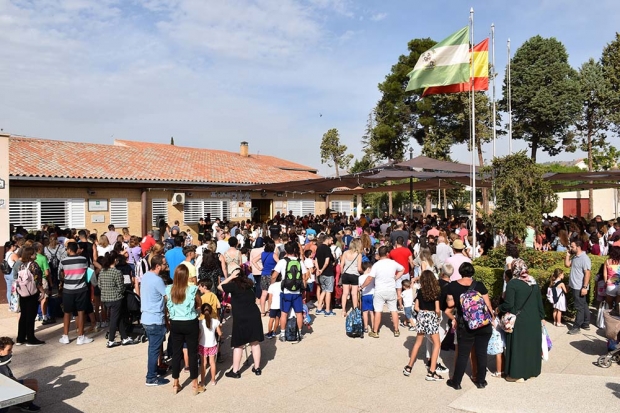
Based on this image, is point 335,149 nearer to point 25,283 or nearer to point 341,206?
point 341,206

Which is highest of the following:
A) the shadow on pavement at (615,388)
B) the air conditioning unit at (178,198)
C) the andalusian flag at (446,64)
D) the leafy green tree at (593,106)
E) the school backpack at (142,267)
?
the leafy green tree at (593,106)

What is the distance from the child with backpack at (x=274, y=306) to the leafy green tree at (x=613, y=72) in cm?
3075

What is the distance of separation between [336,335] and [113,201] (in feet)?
41.4

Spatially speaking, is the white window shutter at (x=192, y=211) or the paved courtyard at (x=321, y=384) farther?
the white window shutter at (x=192, y=211)

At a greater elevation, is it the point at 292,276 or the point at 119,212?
the point at 119,212

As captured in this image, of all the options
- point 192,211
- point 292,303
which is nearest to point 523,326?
point 292,303

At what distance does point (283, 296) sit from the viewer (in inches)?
287

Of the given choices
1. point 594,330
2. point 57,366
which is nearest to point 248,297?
point 57,366

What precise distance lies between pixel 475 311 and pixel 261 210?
61.3 ft

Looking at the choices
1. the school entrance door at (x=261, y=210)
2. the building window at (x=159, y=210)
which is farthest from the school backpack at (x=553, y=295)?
the school entrance door at (x=261, y=210)

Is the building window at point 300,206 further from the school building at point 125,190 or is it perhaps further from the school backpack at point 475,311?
the school backpack at point 475,311

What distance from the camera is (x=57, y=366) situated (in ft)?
20.8

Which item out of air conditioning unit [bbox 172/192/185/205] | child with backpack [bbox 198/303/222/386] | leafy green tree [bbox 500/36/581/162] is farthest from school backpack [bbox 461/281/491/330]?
leafy green tree [bbox 500/36/581/162]

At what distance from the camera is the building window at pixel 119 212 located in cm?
1758
